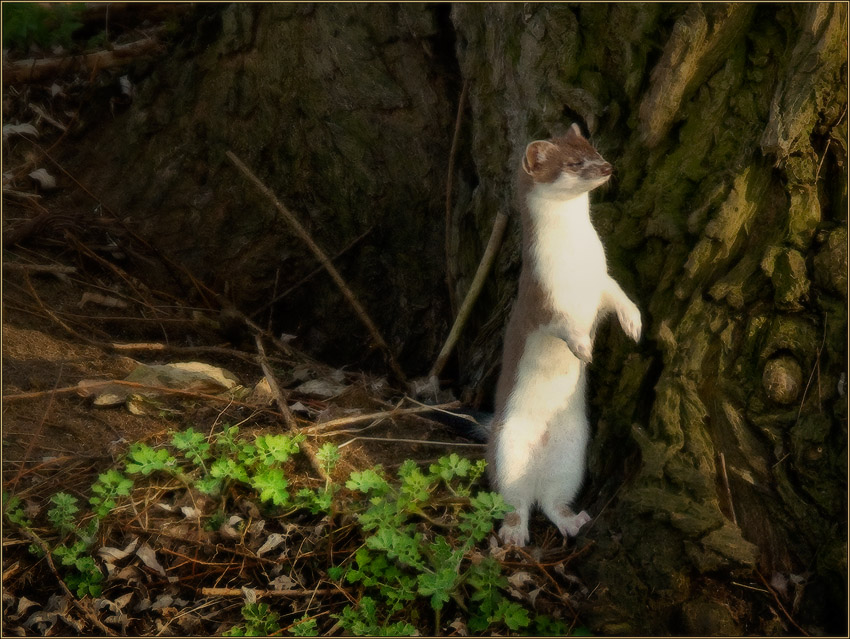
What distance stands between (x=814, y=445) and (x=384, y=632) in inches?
77.6

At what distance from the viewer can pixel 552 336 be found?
4.30 m

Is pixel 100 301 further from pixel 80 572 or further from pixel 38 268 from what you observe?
pixel 80 572

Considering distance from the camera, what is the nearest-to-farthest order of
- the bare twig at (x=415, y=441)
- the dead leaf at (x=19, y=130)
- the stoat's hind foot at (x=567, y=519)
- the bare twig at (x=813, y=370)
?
the bare twig at (x=813, y=370) < the stoat's hind foot at (x=567, y=519) < the bare twig at (x=415, y=441) < the dead leaf at (x=19, y=130)

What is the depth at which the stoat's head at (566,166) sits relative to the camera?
13.0ft

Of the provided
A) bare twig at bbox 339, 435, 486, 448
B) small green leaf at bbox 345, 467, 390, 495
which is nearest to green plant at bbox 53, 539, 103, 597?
small green leaf at bbox 345, 467, 390, 495

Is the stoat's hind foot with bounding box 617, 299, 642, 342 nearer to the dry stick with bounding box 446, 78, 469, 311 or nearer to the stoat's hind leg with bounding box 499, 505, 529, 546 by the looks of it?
the stoat's hind leg with bounding box 499, 505, 529, 546

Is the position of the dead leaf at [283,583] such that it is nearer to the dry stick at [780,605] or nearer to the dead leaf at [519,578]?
the dead leaf at [519,578]

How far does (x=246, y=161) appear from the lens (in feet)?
21.5

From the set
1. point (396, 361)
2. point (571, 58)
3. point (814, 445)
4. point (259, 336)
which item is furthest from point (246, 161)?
point (814, 445)

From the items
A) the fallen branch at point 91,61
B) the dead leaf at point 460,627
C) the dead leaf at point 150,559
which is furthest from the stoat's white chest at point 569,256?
the fallen branch at point 91,61

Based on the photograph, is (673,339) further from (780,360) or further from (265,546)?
(265,546)

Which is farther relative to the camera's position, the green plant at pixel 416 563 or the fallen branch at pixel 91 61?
the fallen branch at pixel 91 61

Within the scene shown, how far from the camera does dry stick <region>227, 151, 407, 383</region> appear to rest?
5.93m

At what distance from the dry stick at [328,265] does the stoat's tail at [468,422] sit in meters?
0.95
